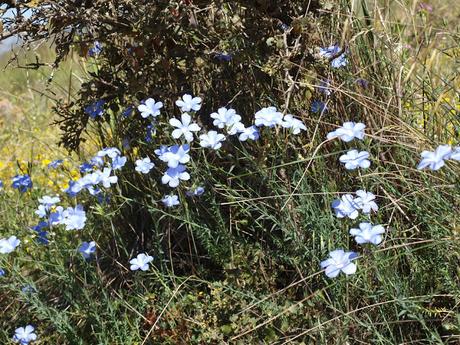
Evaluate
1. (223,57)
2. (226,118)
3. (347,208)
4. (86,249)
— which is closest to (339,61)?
(223,57)

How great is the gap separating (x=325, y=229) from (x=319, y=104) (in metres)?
0.55

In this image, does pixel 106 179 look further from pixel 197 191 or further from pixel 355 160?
pixel 355 160

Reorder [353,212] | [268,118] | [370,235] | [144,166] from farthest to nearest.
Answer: [144,166]
[268,118]
[353,212]
[370,235]

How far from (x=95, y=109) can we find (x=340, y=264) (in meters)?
1.36

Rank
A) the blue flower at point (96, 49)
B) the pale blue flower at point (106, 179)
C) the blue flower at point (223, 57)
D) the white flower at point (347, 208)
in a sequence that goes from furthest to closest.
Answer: the blue flower at point (96, 49) < the blue flower at point (223, 57) < the pale blue flower at point (106, 179) < the white flower at point (347, 208)

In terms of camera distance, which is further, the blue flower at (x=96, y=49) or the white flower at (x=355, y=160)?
the blue flower at (x=96, y=49)

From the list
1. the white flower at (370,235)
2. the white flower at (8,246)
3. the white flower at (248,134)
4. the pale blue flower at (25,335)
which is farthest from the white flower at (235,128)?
the pale blue flower at (25,335)

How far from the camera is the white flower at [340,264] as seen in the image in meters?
1.91

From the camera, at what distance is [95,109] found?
2.86 metres

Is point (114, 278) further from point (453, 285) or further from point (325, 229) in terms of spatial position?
point (453, 285)

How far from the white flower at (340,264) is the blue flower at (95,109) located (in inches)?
51.0

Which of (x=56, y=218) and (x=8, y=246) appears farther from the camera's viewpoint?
(x=56, y=218)

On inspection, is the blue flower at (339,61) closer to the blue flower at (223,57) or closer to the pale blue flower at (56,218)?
the blue flower at (223,57)

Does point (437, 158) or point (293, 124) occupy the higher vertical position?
point (293, 124)
